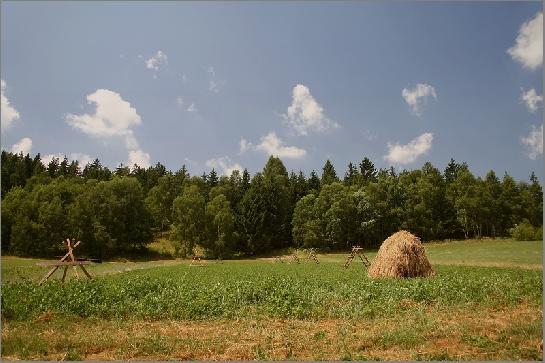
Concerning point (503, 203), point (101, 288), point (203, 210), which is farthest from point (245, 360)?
point (503, 203)

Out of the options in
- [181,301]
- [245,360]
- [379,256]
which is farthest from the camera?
[379,256]

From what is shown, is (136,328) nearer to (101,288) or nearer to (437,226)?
(101,288)

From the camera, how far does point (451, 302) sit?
1648 cm

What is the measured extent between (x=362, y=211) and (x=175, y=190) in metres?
48.1

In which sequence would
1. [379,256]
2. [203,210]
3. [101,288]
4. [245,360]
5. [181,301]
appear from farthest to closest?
[203,210] → [379,256] → [101,288] → [181,301] → [245,360]

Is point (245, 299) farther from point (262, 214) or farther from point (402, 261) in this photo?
point (262, 214)

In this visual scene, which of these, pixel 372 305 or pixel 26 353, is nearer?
pixel 26 353

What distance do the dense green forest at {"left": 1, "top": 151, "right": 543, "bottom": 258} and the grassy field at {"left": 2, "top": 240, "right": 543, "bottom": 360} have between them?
195 feet

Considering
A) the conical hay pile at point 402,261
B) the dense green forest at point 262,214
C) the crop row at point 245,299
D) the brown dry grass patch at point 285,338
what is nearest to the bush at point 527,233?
the dense green forest at point 262,214

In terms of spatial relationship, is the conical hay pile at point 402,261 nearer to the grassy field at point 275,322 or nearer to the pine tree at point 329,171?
the grassy field at point 275,322

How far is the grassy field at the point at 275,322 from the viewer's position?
33.9 feet

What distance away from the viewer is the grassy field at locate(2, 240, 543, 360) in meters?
10.3

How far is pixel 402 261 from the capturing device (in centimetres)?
2650

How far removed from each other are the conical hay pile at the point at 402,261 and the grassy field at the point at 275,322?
5701 millimetres
